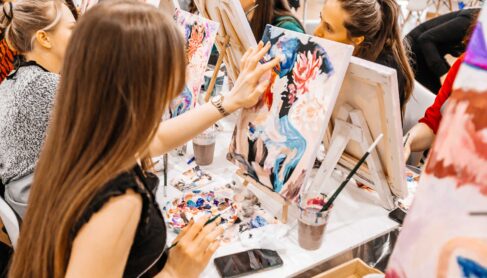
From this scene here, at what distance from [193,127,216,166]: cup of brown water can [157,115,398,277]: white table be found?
0.03 metres

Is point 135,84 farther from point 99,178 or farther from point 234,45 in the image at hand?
point 234,45

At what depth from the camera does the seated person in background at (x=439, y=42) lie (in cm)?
232

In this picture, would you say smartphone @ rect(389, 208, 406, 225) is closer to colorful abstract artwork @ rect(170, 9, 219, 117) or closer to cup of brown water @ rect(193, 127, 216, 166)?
cup of brown water @ rect(193, 127, 216, 166)

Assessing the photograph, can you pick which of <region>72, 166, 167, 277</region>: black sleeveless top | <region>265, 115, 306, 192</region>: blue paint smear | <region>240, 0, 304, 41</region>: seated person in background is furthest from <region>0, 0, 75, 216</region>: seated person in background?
<region>240, 0, 304, 41</region>: seated person in background

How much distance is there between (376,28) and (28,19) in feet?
Result: 4.45

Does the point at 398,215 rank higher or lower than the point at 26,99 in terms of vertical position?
lower

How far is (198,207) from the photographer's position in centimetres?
124

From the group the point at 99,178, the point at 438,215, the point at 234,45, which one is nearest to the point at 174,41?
the point at 99,178

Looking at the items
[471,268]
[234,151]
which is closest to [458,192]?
[471,268]

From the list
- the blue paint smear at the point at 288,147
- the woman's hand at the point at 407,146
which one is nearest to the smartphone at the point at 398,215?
the woman's hand at the point at 407,146

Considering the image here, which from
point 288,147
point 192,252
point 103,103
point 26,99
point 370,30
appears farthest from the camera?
point 370,30

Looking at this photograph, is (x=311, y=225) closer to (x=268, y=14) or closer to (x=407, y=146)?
(x=407, y=146)

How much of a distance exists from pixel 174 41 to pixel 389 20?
117 centimetres

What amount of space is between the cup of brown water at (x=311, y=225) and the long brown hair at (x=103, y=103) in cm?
48
